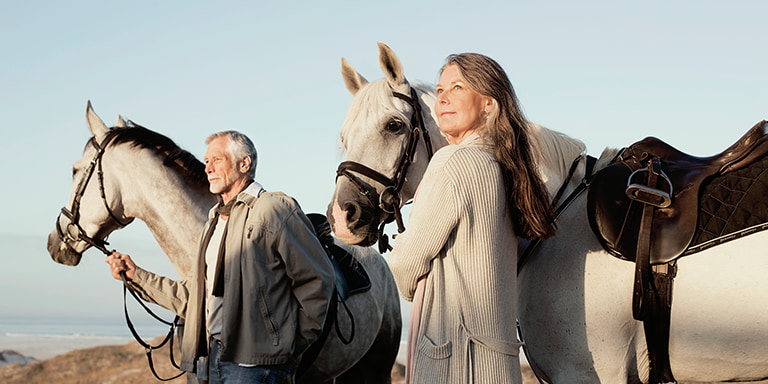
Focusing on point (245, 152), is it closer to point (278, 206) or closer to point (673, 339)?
point (278, 206)

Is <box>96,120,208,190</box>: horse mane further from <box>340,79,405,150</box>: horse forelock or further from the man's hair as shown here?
<box>340,79,405,150</box>: horse forelock

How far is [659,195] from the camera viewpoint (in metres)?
2.69

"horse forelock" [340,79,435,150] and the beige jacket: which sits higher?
"horse forelock" [340,79,435,150]

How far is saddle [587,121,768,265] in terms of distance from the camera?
2.69 meters

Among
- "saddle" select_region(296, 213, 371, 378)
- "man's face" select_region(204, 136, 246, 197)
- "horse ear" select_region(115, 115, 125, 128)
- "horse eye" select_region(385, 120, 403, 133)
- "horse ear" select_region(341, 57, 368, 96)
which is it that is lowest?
"saddle" select_region(296, 213, 371, 378)

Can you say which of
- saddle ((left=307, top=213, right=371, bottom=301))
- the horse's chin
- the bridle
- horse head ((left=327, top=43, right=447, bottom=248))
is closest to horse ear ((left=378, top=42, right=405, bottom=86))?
horse head ((left=327, top=43, right=447, bottom=248))

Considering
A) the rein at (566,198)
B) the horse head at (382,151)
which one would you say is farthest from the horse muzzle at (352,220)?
the rein at (566,198)

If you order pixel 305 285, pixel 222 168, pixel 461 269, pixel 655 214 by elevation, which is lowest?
pixel 305 285

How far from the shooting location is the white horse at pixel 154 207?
495 centimetres

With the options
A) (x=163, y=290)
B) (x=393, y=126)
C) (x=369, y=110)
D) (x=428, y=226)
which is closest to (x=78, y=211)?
(x=163, y=290)

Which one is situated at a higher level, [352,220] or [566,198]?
[566,198]

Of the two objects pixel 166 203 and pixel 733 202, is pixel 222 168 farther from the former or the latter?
pixel 733 202

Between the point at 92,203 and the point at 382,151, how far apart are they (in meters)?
3.05

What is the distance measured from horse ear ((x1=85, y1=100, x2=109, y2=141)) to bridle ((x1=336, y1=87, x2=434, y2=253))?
2.93 m
